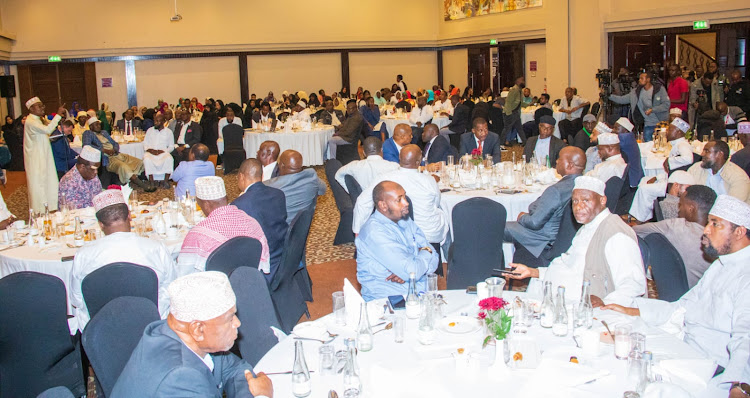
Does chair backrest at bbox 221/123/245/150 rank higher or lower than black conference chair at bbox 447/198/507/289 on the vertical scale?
higher

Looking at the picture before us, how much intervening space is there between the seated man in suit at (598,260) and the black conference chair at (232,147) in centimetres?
914

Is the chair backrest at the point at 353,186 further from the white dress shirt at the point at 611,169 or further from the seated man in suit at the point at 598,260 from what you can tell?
the seated man in suit at the point at 598,260

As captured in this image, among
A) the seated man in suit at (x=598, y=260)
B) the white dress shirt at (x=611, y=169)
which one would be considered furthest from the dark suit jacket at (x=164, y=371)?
the white dress shirt at (x=611, y=169)

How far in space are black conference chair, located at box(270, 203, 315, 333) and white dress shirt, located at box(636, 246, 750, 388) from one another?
8.43ft

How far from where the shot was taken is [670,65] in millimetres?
14328

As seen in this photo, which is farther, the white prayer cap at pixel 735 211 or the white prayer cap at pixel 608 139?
the white prayer cap at pixel 608 139

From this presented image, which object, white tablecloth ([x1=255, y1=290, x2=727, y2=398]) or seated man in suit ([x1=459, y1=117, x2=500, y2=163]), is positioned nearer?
white tablecloth ([x1=255, y1=290, x2=727, y2=398])

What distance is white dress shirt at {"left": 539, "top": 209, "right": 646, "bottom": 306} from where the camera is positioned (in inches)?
149

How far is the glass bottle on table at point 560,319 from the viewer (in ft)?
10.3

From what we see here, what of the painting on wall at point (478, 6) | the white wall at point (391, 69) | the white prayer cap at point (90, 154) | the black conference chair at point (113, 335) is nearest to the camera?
the black conference chair at point (113, 335)

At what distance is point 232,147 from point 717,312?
10.5 meters

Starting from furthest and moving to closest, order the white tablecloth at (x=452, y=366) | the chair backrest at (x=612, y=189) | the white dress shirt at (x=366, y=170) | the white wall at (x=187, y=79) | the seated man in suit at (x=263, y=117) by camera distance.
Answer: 1. the white wall at (x=187, y=79)
2. the seated man in suit at (x=263, y=117)
3. the white dress shirt at (x=366, y=170)
4. the chair backrest at (x=612, y=189)
5. the white tablecloth at (x=452, y=366)

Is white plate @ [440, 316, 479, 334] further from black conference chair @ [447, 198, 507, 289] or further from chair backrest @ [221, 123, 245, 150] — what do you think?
chair backrest @ [221, 123, 245, 150]

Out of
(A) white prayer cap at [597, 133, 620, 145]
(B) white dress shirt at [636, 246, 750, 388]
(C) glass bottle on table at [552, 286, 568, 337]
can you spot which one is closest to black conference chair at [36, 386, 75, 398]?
(C) glass bottle on table at [552, 286, 568, 337]
